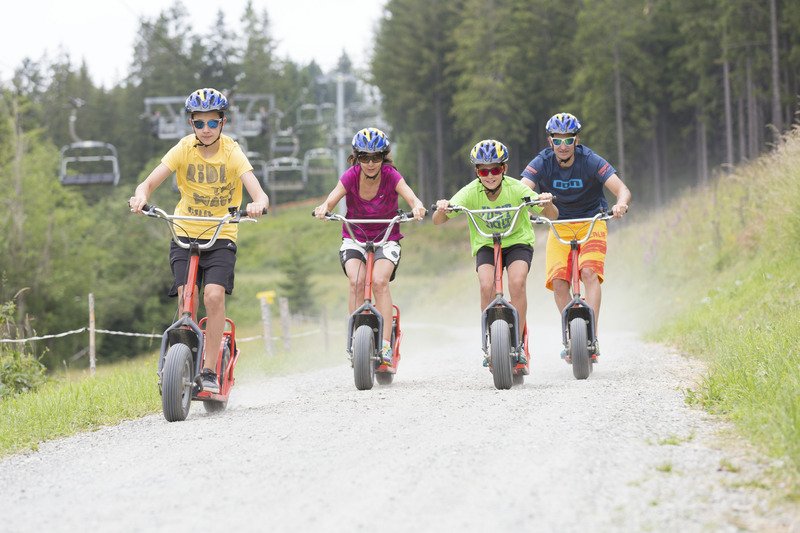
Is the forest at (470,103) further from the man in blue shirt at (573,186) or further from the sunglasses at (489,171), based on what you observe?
the sunglasses at (489,171)

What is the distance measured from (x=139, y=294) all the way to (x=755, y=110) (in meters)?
25.6

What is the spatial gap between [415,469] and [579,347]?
4.16 metres

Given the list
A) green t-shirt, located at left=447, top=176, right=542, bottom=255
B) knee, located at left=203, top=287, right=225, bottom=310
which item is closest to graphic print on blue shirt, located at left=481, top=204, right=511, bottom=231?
green t-shirt, located at left=447, top=176, right=542, bottom=255

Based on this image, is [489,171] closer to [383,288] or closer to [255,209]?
[383,288]

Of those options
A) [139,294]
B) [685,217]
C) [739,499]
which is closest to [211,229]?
[739,499]

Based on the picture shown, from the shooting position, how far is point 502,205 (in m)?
8.88

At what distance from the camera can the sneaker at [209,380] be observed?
771 centimetres

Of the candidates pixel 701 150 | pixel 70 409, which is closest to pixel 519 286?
pixel 70 409

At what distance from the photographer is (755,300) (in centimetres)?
1191

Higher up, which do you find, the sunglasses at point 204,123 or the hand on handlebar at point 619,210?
the sunglasses at point 204,123

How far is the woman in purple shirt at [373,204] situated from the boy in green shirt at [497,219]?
0.54m

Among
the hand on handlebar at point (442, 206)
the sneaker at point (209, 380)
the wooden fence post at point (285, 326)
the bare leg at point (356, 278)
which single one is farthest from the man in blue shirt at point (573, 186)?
the wooden fence post at point (285, 326)

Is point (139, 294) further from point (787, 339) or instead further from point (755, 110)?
point (787, 339)

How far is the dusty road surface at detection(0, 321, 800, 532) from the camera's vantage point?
4.09 m
